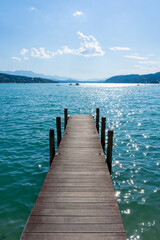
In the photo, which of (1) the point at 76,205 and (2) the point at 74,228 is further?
(1) the point at 76,205

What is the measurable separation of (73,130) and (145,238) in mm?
8427

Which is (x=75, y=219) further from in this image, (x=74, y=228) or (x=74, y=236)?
(x=74, y=236)

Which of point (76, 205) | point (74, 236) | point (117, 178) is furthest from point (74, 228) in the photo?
point (117, 178)

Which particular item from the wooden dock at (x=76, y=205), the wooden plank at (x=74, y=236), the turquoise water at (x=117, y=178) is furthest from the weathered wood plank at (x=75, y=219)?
the turquoise water at (x=117, y=178)

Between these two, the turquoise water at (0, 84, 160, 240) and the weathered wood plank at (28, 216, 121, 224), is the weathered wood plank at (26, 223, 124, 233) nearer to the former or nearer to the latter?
the weathered wood plank at (28, 216, 121, 224)

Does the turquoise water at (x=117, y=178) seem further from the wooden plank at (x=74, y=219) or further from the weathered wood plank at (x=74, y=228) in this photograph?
the weathered wood plank at (x=74, y=228)


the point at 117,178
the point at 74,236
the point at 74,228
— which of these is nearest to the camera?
the point at 74,236

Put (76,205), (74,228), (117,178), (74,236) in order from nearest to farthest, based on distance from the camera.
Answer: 1. (74,236)
2. (74,228)
3. (76,205)
4. (117,178)

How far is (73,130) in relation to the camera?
42.3 feet

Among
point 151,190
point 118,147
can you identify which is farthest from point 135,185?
point 118,147

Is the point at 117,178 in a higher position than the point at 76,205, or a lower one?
lower

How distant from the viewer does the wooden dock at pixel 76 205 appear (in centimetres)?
389

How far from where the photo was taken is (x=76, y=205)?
477cm

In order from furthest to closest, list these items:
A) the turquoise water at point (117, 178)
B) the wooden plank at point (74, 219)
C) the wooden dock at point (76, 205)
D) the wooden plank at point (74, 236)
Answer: the turquoise water at point (117, 178), the wooden plank at point (74, 219), the wooden dock at point (76, 205), the wooden plank at point (74, 236)
